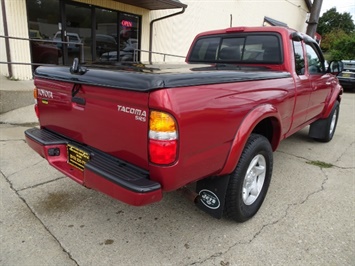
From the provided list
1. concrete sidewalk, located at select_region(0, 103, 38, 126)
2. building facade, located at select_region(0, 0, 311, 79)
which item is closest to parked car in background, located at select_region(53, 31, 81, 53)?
building facade, located at select_region(0, 0, 311, 79)

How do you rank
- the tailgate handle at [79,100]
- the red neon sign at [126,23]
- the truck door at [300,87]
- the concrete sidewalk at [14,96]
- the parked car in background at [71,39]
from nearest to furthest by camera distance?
the tailgate handle at [79,100], the truck door at [300,87], the concrete sidewalk at [14,96], the parked car in background at [71,39], the red neon sign at [126,23]

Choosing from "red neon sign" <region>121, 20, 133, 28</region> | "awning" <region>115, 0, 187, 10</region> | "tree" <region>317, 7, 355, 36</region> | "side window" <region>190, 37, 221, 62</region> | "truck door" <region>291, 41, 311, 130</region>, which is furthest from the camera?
"tree" <region>317, 7, 355, 36</region>

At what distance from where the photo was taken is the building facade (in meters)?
7.20

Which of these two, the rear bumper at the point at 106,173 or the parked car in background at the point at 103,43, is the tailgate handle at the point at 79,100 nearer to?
the rear bumper at the point at 106,173

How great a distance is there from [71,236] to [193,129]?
1.48 m

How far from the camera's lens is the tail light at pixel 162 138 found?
1735 millimetres

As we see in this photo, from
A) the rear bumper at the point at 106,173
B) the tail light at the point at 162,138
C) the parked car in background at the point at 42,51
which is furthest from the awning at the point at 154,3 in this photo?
the tail light at the point at 162,138

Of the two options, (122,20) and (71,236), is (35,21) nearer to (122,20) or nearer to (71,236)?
(122,20)

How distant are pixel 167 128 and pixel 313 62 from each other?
11.1 feet

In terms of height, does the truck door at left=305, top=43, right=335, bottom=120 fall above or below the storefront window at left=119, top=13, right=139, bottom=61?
below

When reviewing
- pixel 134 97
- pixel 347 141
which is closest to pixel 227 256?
pixel 134 97

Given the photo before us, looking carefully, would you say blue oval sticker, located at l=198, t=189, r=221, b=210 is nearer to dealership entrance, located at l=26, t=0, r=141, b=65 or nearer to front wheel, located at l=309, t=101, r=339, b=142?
front wheel, located at l=309, t=101, r=339, b=142

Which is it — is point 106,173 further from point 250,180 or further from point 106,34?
point 106,34

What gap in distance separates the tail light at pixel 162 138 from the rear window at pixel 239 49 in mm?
2225
